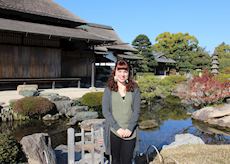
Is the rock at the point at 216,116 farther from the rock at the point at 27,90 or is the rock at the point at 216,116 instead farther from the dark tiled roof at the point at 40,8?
the dark tiled roof at the point at 40,8

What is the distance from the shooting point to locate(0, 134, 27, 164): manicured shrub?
476 cm

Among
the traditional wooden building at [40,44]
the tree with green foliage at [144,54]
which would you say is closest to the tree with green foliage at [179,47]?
the tree with green foliage at [144,54]

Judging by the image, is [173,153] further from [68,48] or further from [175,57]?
[175,57]

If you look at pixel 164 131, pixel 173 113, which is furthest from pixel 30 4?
pixel 164 131

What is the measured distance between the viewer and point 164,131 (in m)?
10.6

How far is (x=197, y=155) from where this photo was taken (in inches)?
223

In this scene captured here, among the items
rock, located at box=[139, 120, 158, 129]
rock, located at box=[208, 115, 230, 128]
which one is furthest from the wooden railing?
rock, located at box=[208, 115, 230, 128]

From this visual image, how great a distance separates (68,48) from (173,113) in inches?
328

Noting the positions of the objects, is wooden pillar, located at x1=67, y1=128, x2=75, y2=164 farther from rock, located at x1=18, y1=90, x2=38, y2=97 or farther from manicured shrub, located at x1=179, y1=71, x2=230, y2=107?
manicured shrub, located at x1=179, y1=71, x2=230, y2=107

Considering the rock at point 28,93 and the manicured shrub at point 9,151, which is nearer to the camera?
the manicured shrub at point 9,151

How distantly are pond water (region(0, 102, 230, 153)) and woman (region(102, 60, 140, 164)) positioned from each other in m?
4.37

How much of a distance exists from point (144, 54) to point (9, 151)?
34.1 metres

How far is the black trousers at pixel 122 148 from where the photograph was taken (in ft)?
11.8

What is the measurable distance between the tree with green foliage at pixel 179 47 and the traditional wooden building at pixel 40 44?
2740 centimetres
